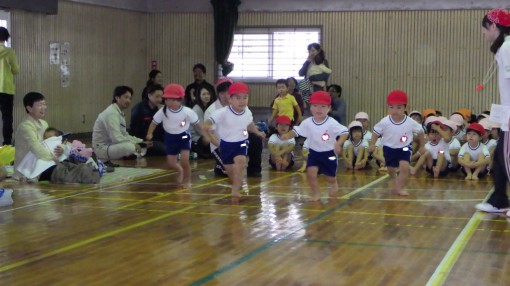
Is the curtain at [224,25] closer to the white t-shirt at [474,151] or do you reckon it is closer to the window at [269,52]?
the window at [269,52]

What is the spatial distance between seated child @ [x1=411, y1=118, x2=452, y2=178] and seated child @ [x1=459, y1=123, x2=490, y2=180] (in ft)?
0.80

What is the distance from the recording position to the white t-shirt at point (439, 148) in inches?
405

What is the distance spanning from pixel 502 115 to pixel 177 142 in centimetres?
401

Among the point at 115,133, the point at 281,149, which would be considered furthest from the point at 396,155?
the point at 115,133

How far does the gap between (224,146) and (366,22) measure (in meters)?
8.94

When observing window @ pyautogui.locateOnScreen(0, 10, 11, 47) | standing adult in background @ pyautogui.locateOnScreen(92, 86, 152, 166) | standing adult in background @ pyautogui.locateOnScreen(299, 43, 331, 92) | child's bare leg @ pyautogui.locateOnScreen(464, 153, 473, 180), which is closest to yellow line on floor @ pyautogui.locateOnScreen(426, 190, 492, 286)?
child's bare leg @ pyautogui.locateOnScreen(464, 153, 473, 180)

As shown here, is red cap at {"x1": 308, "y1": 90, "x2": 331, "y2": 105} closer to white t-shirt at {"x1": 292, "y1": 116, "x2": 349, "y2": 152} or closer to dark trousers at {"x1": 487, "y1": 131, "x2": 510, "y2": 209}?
white t-shirt at {"x1": 292, "y1": 116, "x2": 349, "y2": 152}

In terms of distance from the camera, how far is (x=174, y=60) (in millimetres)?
17406

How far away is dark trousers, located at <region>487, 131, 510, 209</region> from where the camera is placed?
6715 mm

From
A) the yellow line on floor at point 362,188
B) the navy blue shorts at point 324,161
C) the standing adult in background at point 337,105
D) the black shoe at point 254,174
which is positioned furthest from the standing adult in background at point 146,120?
the navy blue shorts at point 324,161

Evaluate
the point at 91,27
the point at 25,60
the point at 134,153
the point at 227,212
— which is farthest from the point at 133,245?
the point at 91,27

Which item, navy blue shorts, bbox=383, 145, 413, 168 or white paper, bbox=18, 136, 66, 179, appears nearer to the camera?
navy blue shorts, bbox=383, 145, 413, 168

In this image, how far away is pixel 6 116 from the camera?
12.3m

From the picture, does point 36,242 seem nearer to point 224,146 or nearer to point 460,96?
point 224,146
